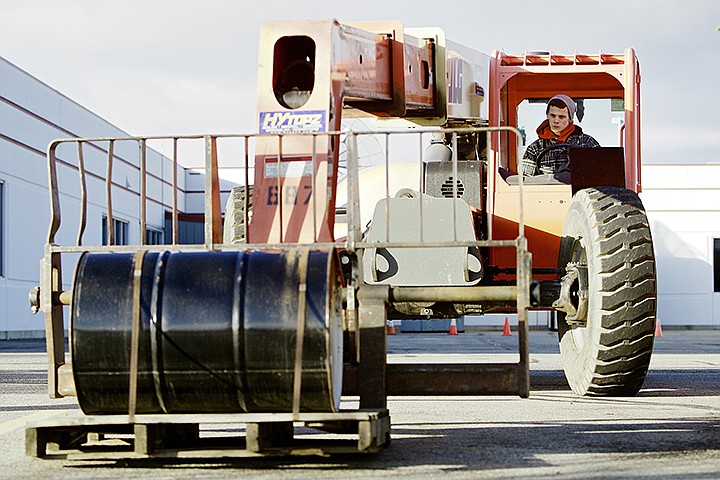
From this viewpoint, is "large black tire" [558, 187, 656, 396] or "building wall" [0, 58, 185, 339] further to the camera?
"building wall" [0, 58, 185, 339]

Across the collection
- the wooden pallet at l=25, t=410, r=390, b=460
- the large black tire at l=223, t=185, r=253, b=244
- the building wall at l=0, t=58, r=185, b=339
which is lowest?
the wooden pallet at l=25, t=410, r=390, b=460

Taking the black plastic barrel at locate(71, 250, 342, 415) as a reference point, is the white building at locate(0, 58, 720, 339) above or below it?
above

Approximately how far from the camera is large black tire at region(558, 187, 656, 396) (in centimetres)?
834

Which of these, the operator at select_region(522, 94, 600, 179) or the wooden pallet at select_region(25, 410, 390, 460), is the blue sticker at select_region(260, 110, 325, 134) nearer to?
the wooden pallet at select_region(25, 410, 390, 460)

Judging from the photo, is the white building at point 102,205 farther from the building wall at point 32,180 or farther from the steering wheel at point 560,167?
the steering wheel at point 560,167

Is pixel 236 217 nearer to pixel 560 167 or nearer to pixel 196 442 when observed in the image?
pixel 560 167

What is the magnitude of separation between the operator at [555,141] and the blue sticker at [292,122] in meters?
4.10

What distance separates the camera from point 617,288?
833 cm

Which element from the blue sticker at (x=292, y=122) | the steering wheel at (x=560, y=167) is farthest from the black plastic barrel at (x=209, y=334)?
the steering wheel at (x=560, y=167)

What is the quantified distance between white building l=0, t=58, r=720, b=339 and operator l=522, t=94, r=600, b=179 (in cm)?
2219

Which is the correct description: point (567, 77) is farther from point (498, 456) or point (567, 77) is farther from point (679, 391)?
point (498, 456)

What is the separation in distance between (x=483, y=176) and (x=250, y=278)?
508 centimetres

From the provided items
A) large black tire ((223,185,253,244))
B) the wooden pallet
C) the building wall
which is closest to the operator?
large black tire ((223,185,253,244))

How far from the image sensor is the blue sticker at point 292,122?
682 centimetres
